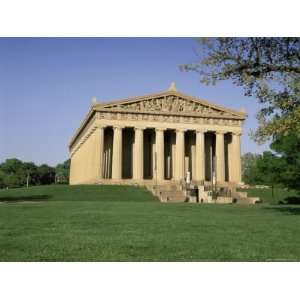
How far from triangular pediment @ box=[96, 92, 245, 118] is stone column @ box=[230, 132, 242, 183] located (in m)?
4.55

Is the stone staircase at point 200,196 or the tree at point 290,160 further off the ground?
the tree at point 290,160

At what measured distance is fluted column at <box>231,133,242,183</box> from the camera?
53.4 meters

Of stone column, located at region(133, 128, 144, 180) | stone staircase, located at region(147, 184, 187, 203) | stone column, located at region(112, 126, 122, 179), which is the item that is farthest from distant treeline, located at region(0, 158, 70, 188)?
stone staircase, located at region(147, 184, 187, 203)

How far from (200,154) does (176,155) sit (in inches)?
121

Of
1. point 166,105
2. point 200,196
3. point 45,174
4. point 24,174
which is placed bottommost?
point 200,196

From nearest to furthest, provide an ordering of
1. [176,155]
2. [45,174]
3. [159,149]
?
[159,149]
[176,155]
[45,174]

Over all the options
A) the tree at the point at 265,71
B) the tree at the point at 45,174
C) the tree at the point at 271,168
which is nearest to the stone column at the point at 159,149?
the tree at the point at 271,168

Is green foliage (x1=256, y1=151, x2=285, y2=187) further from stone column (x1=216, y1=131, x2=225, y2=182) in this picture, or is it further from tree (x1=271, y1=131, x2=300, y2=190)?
stone column (x1=216, y1=131, x2=225, y2=182)

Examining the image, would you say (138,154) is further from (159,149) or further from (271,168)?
(271,168)

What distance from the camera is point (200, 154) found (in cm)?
5284

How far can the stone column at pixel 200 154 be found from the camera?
170ft

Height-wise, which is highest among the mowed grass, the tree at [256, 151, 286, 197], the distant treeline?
the distant treeline

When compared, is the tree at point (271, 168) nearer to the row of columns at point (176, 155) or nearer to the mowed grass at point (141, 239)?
the mowed grass at point (141, 239)

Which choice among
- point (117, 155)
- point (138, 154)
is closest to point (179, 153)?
point (138, 154)
